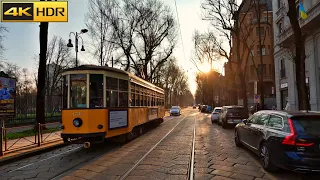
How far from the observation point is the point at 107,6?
31.8 m

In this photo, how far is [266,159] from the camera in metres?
7.52

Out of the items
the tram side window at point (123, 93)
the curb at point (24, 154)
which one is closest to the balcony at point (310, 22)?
the tram side window at point (123, 93)

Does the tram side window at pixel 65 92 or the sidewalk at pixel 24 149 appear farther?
the tram side window at pixel 65 92

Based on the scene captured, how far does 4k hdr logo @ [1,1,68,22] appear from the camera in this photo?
13.2 metres

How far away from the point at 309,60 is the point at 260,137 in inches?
738

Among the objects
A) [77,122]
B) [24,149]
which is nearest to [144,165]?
[77,122]

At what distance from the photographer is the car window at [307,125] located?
22.0ft

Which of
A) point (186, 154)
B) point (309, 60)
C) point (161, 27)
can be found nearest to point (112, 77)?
point (186, 154)

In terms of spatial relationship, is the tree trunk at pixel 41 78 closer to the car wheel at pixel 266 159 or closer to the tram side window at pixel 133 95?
the tram side window at pixel 133 95

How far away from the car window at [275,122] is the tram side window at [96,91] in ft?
19.4

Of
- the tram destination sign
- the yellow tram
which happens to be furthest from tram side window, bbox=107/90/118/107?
the tram destination sign

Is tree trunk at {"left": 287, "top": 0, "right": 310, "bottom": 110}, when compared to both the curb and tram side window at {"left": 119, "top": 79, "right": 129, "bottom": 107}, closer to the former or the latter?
tram side window at {"left": 119, "top": 79, "right": 129, "bottom": 107}

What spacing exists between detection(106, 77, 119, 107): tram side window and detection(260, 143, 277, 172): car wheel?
5.85 metres

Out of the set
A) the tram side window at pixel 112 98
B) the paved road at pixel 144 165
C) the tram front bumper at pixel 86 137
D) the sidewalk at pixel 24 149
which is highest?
the tram side window at pixel 112 98
